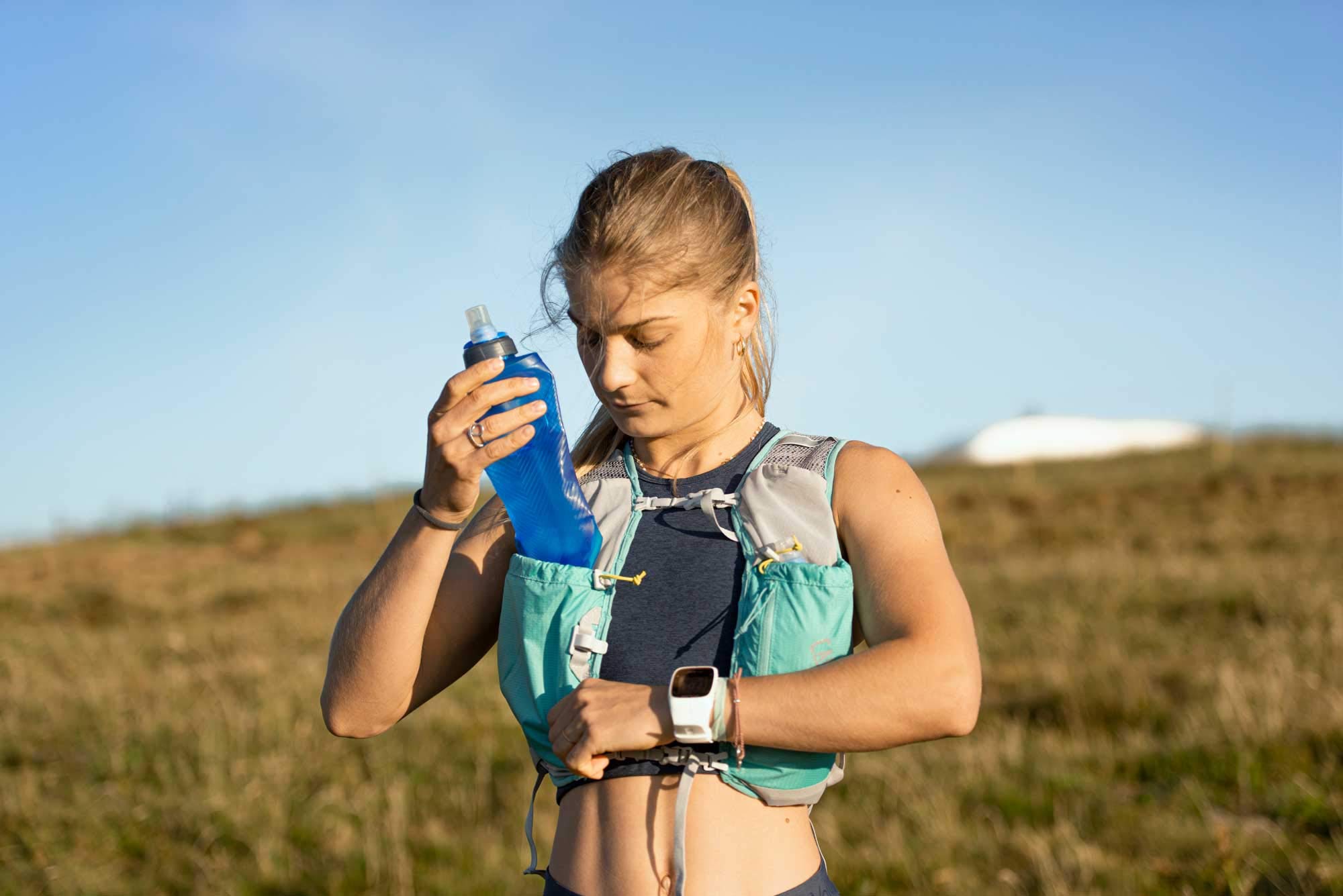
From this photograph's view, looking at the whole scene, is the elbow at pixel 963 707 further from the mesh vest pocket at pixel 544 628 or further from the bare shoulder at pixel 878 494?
the mesh vest pocket at pixel 544 628

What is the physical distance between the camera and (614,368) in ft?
6.46

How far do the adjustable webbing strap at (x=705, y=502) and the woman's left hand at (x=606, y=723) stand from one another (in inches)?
13.3

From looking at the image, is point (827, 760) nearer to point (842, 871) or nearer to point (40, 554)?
point (842, 871)

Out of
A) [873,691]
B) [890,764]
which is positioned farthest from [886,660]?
[890,764]

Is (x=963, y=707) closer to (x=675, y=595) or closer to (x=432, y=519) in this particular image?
(x=675, y=595)

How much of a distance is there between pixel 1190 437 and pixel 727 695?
3007 centimetres

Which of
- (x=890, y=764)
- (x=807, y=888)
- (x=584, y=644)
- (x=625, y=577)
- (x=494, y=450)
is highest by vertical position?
(x=494, y=450)

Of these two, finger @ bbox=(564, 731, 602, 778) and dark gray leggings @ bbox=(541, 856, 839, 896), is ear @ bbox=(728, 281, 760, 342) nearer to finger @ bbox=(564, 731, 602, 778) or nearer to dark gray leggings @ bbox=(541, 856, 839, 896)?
finger @ bbox=(564, 731, 602, 778)

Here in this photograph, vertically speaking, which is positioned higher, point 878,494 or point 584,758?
point 878,494

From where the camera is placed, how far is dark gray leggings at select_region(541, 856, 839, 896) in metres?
2.01

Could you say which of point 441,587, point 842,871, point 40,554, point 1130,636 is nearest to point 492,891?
point 842,871

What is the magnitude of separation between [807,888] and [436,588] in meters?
0.86

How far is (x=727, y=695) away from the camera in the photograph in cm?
180

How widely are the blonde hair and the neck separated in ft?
0.05
